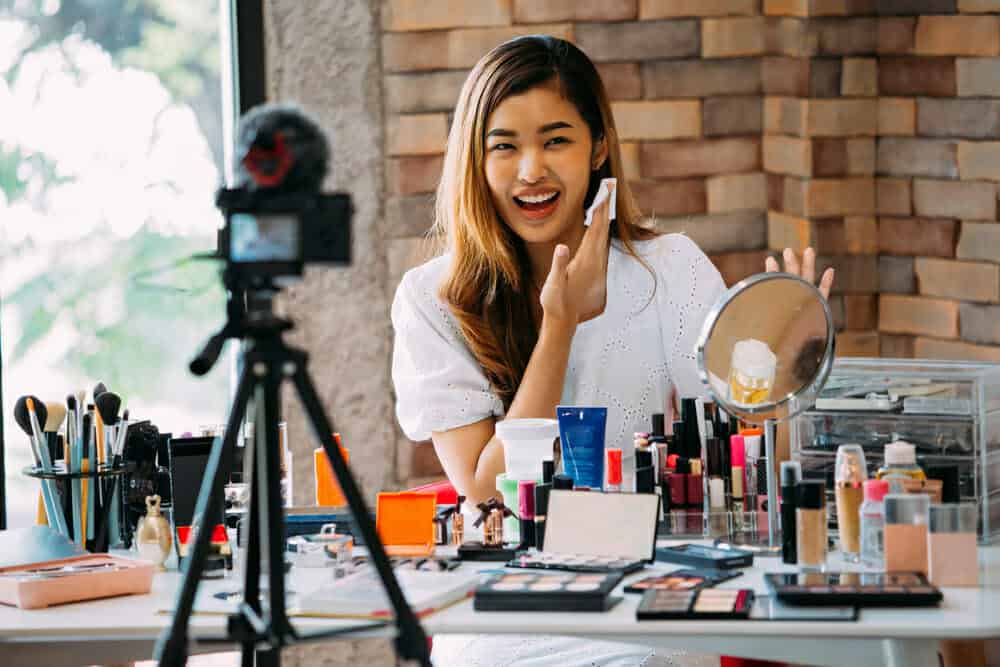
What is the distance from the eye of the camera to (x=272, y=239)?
137 centimetres

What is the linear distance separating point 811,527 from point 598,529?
0.85 ft


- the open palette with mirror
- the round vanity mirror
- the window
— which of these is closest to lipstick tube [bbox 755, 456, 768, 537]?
the open palette with mirror

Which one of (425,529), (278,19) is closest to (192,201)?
(278,19)

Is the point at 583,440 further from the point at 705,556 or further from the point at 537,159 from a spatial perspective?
the point at 537,159

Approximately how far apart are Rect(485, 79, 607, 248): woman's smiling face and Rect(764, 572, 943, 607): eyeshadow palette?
96 centimetres

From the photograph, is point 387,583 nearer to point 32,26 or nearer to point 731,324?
point 731,324

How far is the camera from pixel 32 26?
3029mm

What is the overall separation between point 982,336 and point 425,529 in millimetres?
1279

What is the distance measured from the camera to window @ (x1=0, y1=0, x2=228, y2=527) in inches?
120

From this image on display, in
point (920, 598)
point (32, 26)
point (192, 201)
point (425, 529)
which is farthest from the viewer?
point (192, 201)

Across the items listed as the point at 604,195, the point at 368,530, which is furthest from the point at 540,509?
the point at 604,195

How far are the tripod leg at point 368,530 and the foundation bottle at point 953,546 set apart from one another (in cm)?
61

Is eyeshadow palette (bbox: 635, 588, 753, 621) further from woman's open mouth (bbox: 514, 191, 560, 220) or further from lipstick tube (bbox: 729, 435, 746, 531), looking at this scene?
woman's open mouth (bbox: 514, 191, 560, 220)

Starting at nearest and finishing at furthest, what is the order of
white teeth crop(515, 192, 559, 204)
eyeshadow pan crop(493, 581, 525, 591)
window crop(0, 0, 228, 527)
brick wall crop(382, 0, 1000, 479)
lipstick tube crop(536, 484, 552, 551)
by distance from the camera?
eyeshadow pan crop(493, 581, 525, 591) → lipstick tube crop(536, 484, 552, 551) → white teeth crop(515, 192, 559, 204) → brick wall crop(382, 0, 1000, 479) → window crop(0, 0, 228, 527)
